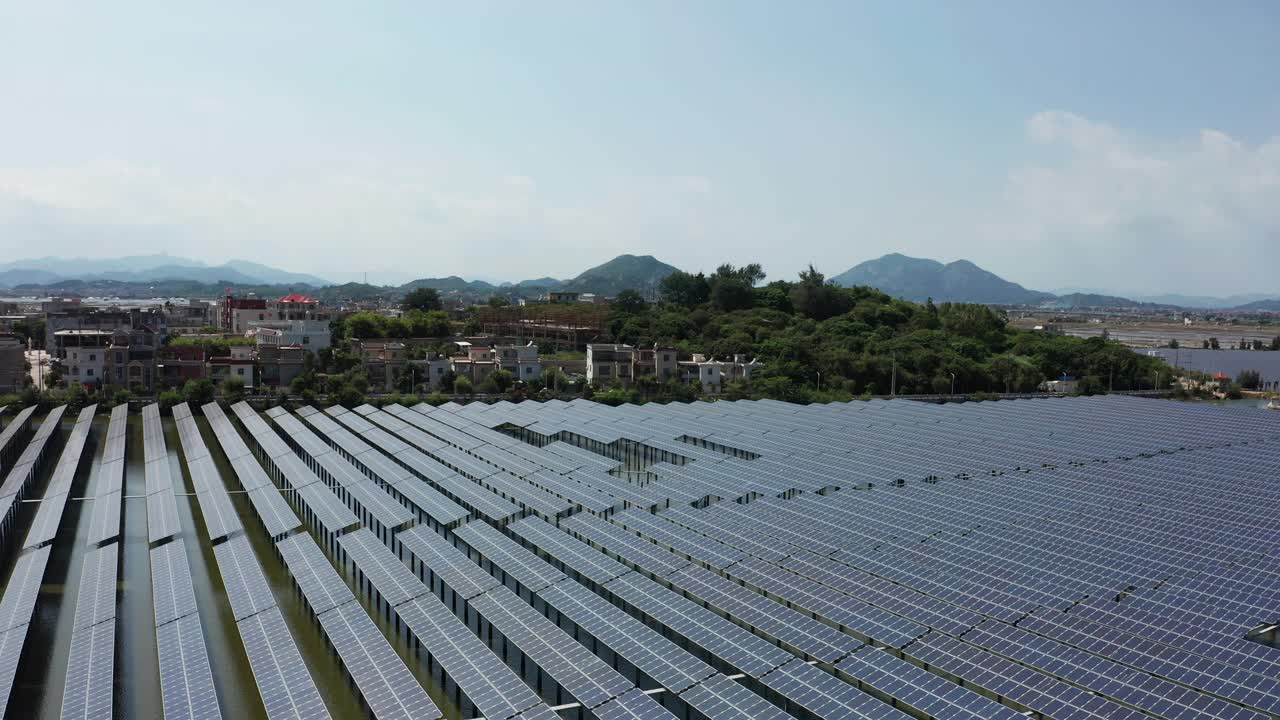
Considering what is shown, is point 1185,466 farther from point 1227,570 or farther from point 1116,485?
point 1227,570

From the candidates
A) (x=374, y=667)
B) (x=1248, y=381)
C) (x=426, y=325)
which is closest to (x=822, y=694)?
(x=374, y=667)

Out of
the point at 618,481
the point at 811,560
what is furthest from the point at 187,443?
the point at 811,560

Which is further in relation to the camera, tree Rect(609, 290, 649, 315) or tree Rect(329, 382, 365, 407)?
tree Rect(609, 290, 649, 315)

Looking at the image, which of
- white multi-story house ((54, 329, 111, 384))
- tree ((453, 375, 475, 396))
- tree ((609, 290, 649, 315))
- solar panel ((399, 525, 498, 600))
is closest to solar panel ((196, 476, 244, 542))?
solar panel ((399, 525, 498, 600))

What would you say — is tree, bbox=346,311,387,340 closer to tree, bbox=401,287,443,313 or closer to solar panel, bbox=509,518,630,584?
tree, bbox=401,287,443,313

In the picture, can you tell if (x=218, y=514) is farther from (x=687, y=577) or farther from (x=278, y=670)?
(x=687, y=577)
